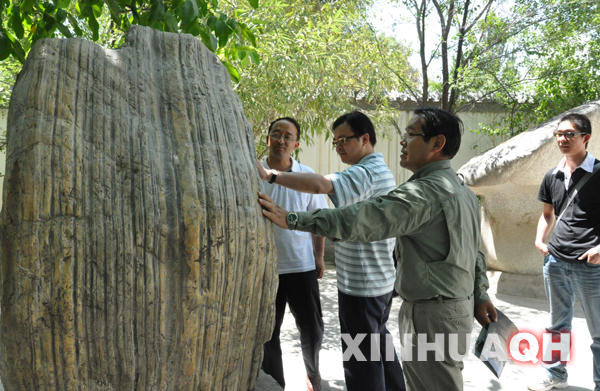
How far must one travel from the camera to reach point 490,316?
1.98m

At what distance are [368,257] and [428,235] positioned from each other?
25.8 inches

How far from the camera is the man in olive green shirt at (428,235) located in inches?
70.0

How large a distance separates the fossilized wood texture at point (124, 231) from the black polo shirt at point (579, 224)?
6.56 ft

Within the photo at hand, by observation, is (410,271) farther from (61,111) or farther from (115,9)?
(115,9)

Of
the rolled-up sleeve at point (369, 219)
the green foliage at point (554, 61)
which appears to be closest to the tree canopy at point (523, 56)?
the green foliage at point (554, 61)

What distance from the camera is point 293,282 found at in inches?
111

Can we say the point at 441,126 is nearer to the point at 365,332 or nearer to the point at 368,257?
the point at 368,257

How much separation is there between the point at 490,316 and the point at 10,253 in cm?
168

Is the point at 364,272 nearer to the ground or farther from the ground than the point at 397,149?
nearer to the ground

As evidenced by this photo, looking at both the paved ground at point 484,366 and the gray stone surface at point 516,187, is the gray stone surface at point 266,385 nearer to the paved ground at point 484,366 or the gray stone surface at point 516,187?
the paved ground at point 484,366

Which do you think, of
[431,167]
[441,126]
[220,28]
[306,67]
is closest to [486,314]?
[431,167]

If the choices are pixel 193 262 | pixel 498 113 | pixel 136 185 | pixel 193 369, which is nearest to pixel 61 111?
pixel 136 185

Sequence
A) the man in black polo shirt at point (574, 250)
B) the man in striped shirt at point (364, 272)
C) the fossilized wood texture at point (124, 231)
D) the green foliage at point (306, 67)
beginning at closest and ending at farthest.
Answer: the fossilized wood texture at point (124, 231) → the man in striped shirt at point (364, 272) → the man in black polo shirt at point (574, 250) → the green foliage at point (306, 67)

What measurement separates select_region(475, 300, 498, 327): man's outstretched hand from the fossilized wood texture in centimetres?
83
